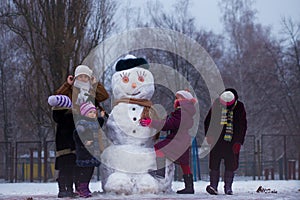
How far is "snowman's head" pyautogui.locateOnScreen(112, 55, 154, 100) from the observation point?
8.68 m

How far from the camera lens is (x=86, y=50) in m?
17.9

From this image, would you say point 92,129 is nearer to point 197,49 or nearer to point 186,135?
point 186,135

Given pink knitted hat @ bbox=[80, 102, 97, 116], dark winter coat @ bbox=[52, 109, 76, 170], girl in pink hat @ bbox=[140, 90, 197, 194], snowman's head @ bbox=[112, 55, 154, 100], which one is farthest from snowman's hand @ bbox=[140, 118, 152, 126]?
dark winter coat @ bbox=[52, 109, 76, 170]

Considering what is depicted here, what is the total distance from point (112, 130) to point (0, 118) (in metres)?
24.3

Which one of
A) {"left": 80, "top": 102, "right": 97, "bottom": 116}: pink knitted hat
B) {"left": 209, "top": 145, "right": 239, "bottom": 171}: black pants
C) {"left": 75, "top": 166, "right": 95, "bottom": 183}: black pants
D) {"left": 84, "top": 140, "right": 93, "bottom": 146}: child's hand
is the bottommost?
{"left": 75, "top": 166, "right": 95, "bottom": 183}: black pants

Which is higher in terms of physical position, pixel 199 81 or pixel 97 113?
pixel 199 81

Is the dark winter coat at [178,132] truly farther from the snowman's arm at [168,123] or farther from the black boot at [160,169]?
the black boot at [160,169]

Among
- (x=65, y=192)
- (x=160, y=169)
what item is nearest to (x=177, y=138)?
(x=160, y=169)

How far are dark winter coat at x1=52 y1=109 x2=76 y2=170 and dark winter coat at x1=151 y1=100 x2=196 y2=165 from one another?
124cm

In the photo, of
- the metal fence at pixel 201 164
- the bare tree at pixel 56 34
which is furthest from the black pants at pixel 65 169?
the bare tree at pixel 56 34

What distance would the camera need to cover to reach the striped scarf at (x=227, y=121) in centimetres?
877

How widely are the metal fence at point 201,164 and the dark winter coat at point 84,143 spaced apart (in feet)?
23.1

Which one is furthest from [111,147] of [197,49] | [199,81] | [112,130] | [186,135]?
[199,81]

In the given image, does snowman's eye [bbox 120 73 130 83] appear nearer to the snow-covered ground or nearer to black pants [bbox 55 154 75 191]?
black pants [bbox 55 154 75 191]
